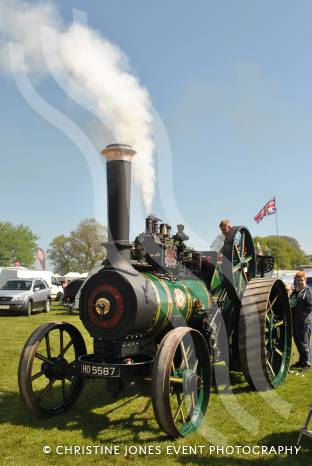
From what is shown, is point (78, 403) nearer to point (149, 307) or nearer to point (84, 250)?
point (149, 307)

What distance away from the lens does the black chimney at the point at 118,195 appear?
425cm

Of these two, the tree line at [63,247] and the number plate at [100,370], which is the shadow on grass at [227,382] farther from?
the tree line at [63,247]

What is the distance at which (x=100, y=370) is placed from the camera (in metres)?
4.09

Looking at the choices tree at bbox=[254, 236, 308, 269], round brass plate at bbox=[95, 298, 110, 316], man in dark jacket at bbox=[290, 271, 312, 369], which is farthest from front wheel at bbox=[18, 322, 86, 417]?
tree at bbox=[254, 236, 308, 269]

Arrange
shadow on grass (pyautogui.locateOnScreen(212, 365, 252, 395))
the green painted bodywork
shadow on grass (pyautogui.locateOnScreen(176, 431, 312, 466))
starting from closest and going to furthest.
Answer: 1. shadow on grass (pyautogui.locateOnScreen(176, 431, 312, 466))
2. the green painted bodywork
3. shadow on grass (pyautogui.locateOnScreen(212, 365, 252, 395))

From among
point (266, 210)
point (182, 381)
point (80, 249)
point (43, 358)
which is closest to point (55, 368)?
point (43, 358)

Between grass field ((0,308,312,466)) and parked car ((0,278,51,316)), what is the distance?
34.2ft

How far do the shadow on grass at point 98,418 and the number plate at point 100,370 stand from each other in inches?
21.9

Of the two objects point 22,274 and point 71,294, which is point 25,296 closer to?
point 71,294

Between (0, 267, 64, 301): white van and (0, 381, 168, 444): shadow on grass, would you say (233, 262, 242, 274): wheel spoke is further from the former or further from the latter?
(0, 267, 64, 301): white van

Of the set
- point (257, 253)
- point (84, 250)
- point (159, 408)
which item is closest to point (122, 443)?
point (159, 408)

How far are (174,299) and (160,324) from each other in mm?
333

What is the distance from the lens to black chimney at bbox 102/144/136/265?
13.9 ft

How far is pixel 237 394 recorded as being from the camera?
5.57 m
